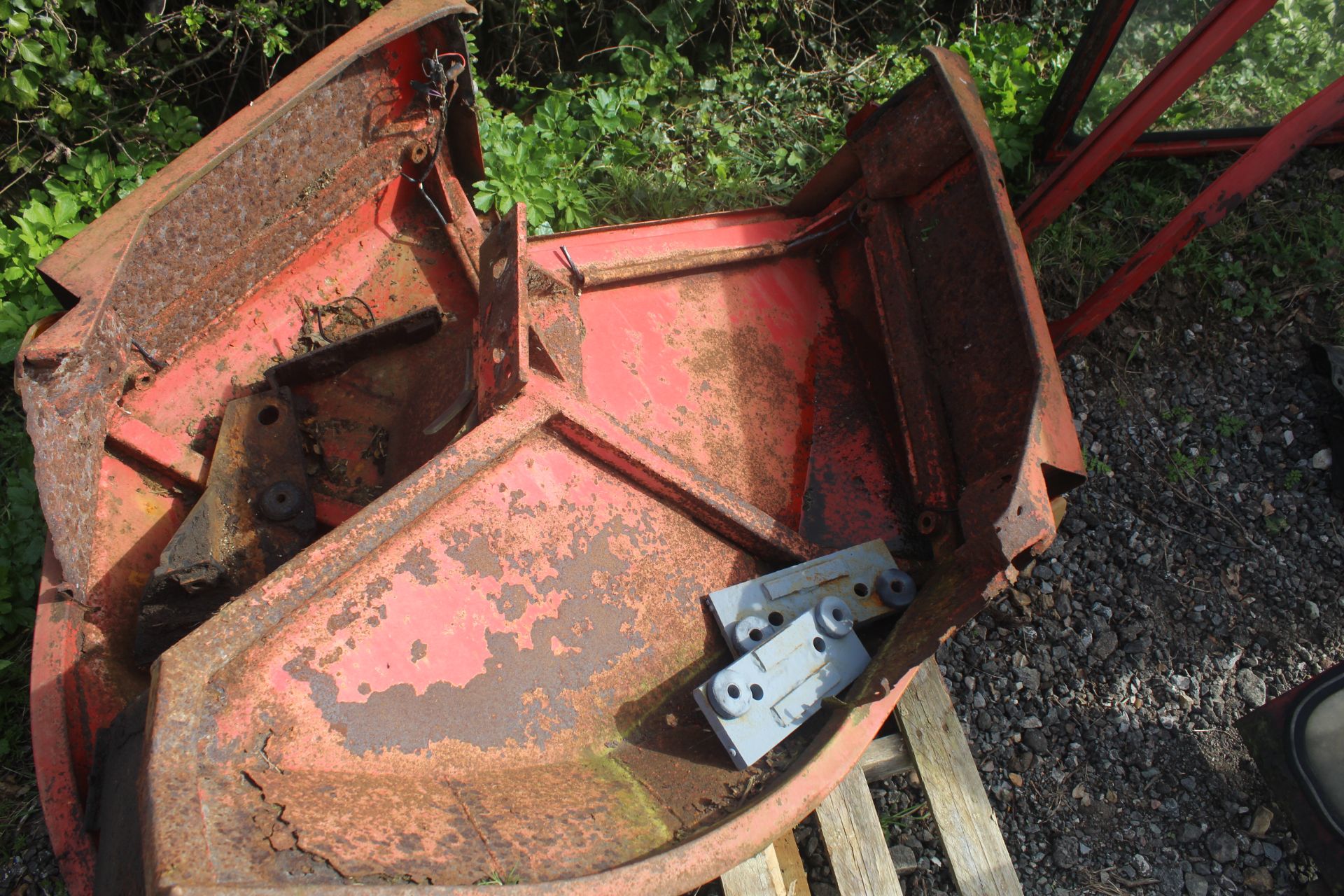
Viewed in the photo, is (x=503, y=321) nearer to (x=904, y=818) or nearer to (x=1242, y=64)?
(x=904, y=818)

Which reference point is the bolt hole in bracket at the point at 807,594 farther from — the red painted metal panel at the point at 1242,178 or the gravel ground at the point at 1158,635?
the red painted metal panel at the point at 1242,178

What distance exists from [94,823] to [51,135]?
8.39 feet

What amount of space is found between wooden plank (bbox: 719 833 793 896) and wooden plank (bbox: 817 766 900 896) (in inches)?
6.8

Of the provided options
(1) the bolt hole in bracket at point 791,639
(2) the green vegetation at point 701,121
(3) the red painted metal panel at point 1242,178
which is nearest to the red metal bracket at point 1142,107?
(3) the red painted metal panel at point 1242,178

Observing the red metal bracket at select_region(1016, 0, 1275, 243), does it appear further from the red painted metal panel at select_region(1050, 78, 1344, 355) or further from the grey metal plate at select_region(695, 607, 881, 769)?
the grey metal plate at select_region(695, 607, 881, 769)

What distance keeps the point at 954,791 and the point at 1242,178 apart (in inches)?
78.0

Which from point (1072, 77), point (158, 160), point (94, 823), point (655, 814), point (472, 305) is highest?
point (158, 160)

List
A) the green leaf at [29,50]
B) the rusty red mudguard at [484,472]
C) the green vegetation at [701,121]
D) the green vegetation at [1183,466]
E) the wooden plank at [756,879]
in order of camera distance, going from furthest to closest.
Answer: the green vegetation at [701,121] < the green vegetation at [1183,466] < the green leaf at [29,50] < the wooden plank at [756,879] < the rusty red mudguard at [484,472]

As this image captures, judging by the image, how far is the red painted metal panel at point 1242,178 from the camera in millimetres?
2518

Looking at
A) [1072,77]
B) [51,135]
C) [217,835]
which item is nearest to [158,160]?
[51,135]

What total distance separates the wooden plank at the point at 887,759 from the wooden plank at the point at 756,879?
1.31ft

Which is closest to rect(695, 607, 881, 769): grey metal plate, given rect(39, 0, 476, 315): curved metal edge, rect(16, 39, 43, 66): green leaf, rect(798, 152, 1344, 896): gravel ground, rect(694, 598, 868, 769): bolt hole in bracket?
rect(694, 598, 868, 769): bolt hole in bracket

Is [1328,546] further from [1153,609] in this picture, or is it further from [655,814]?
[655,814]

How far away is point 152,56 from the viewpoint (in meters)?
3.29
